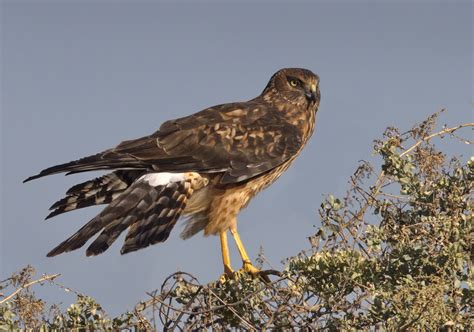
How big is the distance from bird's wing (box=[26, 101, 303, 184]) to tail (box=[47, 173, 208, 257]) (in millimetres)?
126

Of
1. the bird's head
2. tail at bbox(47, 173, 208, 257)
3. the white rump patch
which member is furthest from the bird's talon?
the bird's head

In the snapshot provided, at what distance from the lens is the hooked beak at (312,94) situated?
7.98 meters

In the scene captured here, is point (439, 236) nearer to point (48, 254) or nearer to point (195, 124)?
point (48, 254)

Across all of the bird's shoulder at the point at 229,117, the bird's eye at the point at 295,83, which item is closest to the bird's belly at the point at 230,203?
the bird's shoulder at the point at 229,117

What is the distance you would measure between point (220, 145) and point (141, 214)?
1.15 meters

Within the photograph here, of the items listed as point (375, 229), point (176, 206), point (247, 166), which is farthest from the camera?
point (247, 166)

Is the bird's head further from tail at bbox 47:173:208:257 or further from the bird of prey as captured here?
tail at bbox 47:173:208:257

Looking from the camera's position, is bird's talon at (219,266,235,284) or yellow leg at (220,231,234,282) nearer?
bird's talon at (219,266,235,284)

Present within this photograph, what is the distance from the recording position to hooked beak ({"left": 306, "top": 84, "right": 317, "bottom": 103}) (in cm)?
798

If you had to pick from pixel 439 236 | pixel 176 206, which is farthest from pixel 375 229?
pixel 176 206

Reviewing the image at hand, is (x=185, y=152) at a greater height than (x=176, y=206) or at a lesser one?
greater

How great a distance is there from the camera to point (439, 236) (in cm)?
453

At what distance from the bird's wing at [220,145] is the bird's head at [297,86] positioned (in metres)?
0.45

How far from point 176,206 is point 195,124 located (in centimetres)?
98
